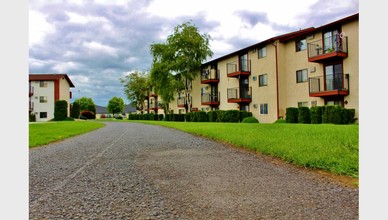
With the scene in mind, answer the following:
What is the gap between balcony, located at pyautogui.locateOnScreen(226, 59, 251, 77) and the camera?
28.8m

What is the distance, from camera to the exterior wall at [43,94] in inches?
1887

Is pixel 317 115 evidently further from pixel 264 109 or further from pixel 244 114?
pixel 244 114

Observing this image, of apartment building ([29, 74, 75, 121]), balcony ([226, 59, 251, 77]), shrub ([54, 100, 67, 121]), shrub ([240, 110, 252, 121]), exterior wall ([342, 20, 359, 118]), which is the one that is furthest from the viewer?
apartment building ([29, 74, 75, 121])

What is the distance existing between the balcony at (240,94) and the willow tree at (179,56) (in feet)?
25.2

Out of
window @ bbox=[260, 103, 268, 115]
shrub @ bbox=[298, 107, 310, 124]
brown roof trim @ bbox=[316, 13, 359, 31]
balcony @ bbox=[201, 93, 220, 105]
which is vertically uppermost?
brown roof trim @ bbox=[316, 13, 359, 31]

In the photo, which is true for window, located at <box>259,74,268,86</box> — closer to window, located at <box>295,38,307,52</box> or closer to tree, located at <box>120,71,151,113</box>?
window, located at <box>295,38,307,52</box>

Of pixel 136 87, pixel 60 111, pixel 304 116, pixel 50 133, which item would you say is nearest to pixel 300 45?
pixel 304 116

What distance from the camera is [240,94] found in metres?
30.0

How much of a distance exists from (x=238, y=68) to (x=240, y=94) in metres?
2.79

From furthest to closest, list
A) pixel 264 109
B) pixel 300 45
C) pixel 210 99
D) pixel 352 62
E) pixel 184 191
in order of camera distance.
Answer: pixel 210 99
pixel 264 109
pixel 300 45
pixel 352 62
pixel 184 191

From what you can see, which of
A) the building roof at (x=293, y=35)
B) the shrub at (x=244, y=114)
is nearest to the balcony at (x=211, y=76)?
the building roof at (x=293, y=35)

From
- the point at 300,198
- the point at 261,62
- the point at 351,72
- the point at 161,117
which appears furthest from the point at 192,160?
the point at 161,117

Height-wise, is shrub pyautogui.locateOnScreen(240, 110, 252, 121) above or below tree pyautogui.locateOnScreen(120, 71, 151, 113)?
below

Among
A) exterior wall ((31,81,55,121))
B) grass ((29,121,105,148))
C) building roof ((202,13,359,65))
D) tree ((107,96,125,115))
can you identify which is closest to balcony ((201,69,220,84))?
building roof ((202,13,359,65))
